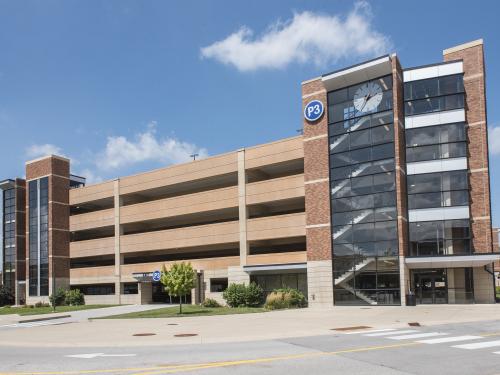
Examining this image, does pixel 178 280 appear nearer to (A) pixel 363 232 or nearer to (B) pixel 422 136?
(A) pixel 363 232

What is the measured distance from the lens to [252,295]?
42.1m

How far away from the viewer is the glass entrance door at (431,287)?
39.5 m

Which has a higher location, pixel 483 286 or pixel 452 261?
pixel 452 261

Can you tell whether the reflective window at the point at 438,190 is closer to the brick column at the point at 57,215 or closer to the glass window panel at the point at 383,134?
the glass window panel at the point at 383,134

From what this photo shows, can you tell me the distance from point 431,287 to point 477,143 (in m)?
10.8

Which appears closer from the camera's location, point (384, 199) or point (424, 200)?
point (384, 199)

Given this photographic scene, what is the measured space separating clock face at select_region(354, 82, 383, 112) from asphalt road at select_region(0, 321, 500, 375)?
73.3ft

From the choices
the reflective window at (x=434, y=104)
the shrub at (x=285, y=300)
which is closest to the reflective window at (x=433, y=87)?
the reflective window at (x=434, y=104)

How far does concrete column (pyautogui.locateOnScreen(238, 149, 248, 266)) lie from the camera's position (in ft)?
158

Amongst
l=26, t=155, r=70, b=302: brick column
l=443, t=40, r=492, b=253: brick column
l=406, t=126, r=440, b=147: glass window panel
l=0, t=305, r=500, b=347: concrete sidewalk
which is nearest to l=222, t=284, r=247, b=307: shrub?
l=0, t=305, r=500, b=347: concrete sidewalk

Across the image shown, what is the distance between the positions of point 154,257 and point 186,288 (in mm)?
24198

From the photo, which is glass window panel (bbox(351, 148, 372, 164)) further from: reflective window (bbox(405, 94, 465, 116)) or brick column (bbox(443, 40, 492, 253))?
brick column (bbox(443, 40, 492, 253))

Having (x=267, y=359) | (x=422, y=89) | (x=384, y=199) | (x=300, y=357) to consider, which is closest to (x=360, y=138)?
(x=384, y=199)

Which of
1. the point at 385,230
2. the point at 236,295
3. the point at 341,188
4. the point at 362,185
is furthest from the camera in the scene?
the point at 236,295
